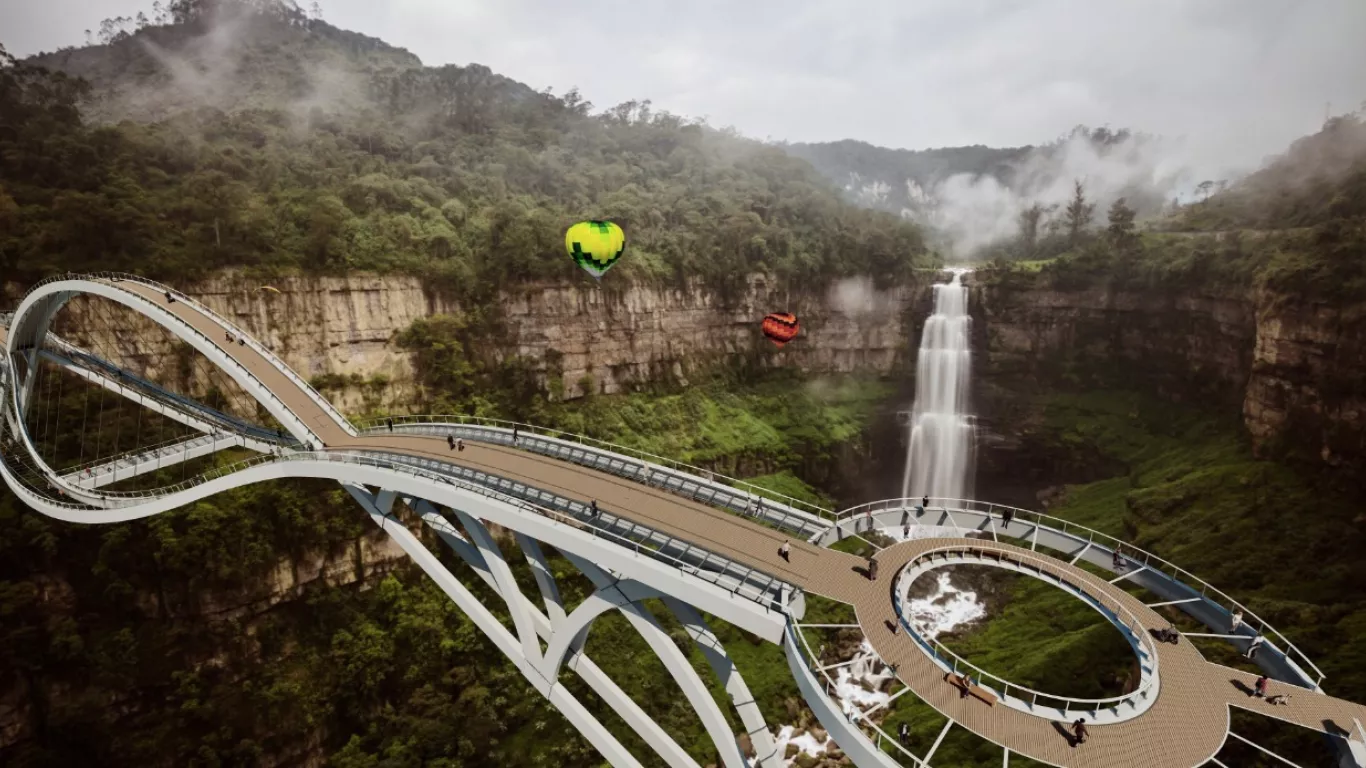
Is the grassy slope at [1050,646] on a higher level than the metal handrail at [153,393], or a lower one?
lower

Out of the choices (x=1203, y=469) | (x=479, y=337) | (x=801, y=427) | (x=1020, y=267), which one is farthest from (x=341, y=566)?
(x=1020, y=267)

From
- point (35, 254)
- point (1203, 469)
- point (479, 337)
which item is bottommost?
point (1203, 469)

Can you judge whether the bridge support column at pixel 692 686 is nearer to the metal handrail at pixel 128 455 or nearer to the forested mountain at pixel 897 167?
the metal handrail at pixel 128 455

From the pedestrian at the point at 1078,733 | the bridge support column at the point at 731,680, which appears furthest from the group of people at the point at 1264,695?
the bridge support column at the point at 731,680

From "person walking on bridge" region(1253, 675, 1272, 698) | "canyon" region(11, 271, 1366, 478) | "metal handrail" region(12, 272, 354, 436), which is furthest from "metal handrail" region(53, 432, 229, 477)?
"person walking on bridge" region(1253, 675, 1272, 698)

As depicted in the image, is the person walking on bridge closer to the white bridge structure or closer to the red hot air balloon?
the white bridge structure

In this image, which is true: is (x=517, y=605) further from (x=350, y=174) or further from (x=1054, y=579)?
(x=350, y=174)

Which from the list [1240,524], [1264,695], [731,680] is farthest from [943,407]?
[731,680]

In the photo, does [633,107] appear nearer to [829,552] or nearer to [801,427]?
[801,427]
